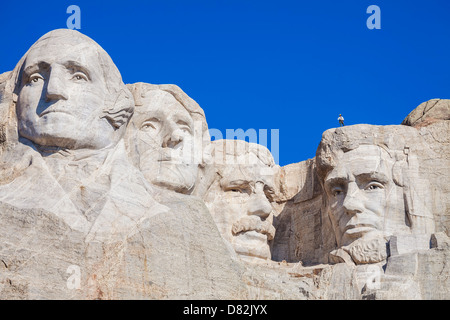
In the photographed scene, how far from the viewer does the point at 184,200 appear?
11562 millimetres

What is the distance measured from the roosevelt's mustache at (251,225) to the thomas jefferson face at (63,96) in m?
2.37

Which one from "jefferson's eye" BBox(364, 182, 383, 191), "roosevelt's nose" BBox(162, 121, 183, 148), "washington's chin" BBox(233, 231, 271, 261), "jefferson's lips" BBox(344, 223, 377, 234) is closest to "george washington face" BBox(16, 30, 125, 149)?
"roosevelt's nose" BBox(162, 121, 183, 148)

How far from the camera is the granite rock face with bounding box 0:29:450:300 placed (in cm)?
1066

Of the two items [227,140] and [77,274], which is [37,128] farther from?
[227,140]

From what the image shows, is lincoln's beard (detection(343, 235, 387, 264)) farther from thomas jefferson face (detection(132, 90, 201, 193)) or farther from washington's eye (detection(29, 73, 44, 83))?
washington's eye (detection(29, 73, 44, 83))

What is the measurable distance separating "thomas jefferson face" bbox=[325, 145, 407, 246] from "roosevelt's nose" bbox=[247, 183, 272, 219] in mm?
890

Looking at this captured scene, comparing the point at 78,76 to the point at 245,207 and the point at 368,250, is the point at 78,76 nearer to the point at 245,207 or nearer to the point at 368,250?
the point at 245,207

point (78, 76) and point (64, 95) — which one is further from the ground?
point (78, 76)

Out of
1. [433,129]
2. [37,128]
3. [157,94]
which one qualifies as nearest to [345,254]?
[433,129]

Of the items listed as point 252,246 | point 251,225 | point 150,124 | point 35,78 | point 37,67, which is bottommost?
point 252,246

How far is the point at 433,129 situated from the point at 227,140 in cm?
277

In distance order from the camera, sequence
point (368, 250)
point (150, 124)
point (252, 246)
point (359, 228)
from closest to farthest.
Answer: point (368, 250), point (359, 228), point (150, 124), point (252, 246)

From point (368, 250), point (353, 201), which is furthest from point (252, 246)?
point (368, 250)

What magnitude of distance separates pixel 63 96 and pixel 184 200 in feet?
5.88
